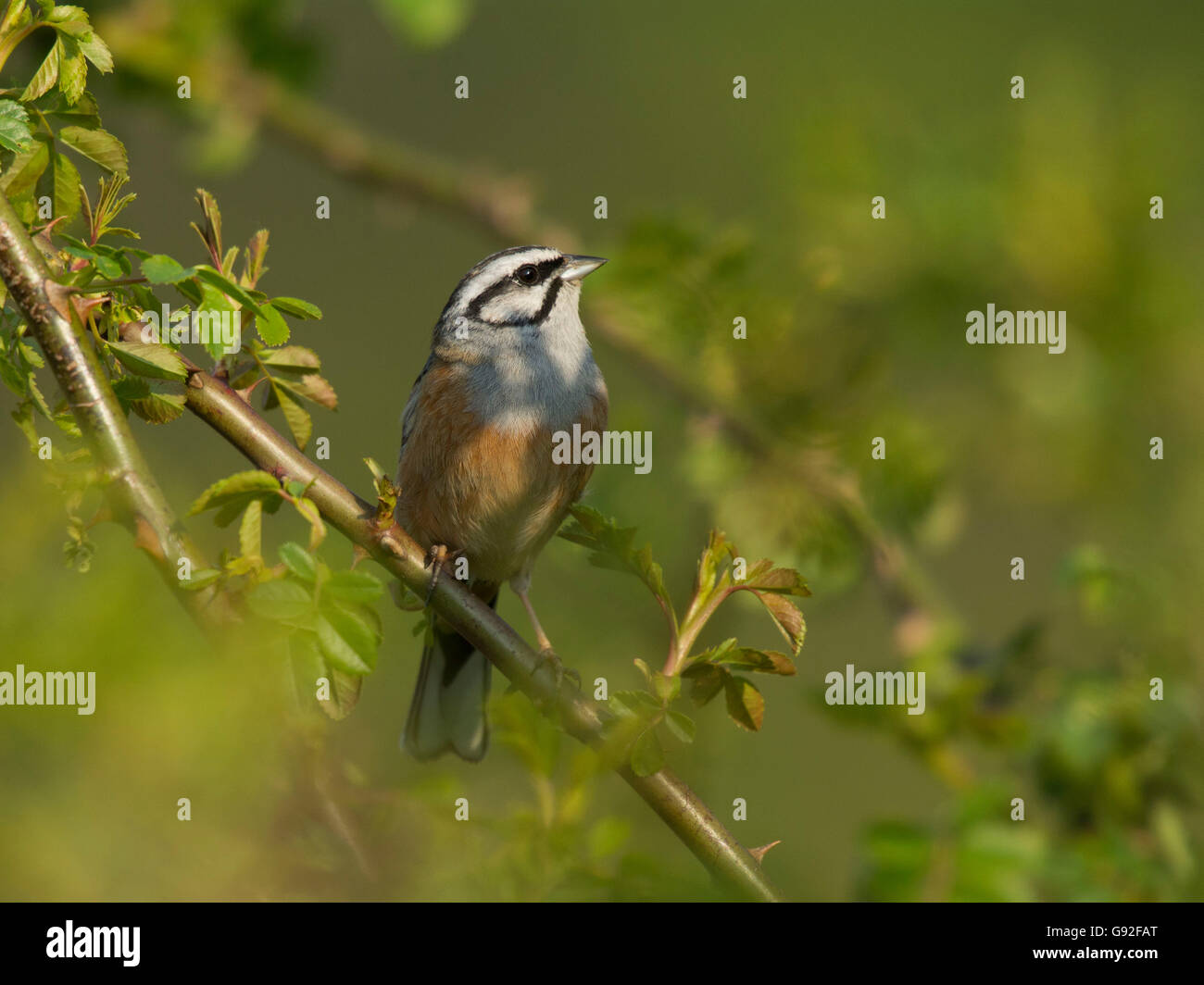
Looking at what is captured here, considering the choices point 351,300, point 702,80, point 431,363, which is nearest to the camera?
point 431,363

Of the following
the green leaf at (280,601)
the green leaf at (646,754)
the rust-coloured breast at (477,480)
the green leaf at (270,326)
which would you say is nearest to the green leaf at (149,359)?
the green leaf at (270,326)

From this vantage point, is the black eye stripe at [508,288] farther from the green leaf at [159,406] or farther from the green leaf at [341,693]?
the green leaf at [341,693]

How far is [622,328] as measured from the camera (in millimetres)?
3352

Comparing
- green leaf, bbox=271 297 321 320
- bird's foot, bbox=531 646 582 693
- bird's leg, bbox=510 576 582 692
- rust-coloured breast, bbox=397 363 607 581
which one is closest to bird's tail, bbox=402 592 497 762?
bird's leg, bbox=510 576 582 692

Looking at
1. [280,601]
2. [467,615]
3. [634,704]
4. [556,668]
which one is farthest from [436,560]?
[280,601]

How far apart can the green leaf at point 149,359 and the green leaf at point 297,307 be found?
0.19 m

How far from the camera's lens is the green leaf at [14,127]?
1.72m

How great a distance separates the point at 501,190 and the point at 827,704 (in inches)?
69.4

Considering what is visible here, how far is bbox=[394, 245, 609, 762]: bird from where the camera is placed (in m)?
4.07

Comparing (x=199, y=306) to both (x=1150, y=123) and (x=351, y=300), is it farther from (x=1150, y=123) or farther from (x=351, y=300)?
(x=351, y=300)

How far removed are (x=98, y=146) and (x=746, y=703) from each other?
1344mm

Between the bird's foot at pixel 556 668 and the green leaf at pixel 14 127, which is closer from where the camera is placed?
the green leaf at pixel 14 127

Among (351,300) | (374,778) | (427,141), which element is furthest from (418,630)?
(427,141)

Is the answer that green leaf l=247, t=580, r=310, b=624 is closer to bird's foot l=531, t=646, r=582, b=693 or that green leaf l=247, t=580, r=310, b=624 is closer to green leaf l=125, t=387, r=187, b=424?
green leaf l=125, t=387, r=187, b=424
